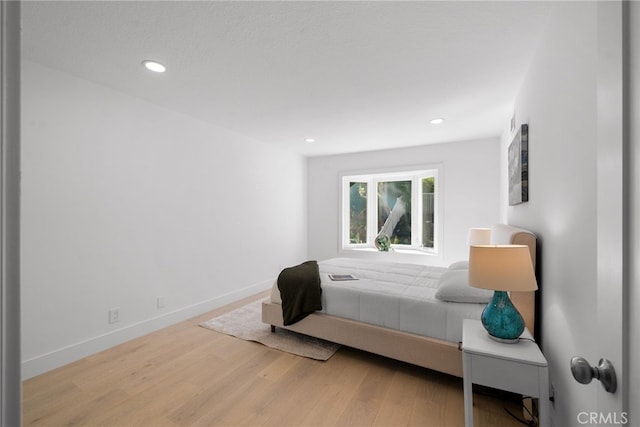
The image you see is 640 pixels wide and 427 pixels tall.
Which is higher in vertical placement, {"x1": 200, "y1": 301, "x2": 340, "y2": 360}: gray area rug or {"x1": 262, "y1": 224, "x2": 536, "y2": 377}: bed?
{"x1": 262, "y1": 224, "x2": 536, "y2": 377}: bed

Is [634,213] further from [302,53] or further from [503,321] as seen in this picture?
[302,53]

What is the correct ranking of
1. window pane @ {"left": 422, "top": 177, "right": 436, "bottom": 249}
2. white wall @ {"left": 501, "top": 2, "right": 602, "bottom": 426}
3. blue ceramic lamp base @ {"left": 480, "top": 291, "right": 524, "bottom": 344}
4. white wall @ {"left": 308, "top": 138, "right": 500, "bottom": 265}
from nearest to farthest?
white wall @ {"left": 501, "top": 2, "right": 602, "bottom": 426}
blue ceramic lamp base @ {"left": 480, "top": 291, "right": 524, "bottom": 344}
white wall @ {"left": 308, "top": 138, "right": 500, "bottom": 265}
window pane @ {"left": 422, "top": 177, "right": 436, "bottom": 249}

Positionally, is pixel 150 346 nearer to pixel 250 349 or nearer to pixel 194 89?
pixel 250 349

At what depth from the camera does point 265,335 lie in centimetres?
290

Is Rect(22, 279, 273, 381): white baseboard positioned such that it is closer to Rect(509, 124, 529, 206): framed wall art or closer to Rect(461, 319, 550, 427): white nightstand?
Rect(461, 319, 550, 427): white nightstand

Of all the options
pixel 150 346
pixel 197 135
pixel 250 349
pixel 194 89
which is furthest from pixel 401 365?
pixel 197 135

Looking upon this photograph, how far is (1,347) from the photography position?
46cm

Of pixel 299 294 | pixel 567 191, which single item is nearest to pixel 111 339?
pixel 299 294

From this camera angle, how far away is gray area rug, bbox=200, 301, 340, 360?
8.55 ft

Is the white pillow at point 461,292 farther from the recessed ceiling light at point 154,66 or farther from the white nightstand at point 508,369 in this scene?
the recessed ceiling light at point 154,66

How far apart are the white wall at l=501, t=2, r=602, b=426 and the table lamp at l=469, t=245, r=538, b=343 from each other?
0.55ft

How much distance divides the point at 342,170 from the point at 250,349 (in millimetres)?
3502

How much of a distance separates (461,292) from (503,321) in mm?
513

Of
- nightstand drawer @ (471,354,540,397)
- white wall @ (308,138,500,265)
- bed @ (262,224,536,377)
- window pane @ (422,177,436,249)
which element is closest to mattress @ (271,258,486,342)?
bed @ (262,224,536,377)
